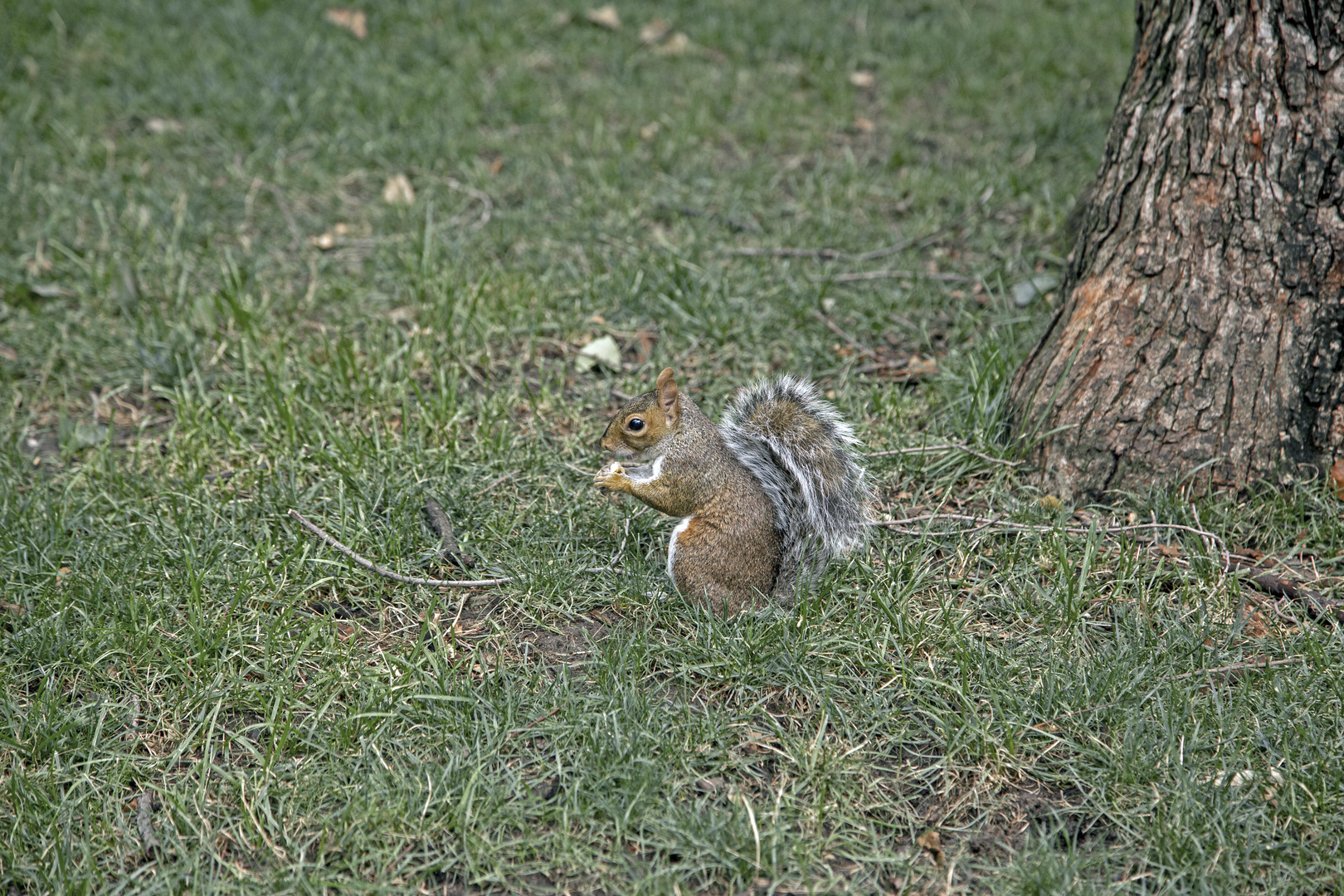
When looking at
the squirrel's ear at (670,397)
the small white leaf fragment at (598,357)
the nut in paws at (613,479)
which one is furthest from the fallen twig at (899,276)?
the nut in paws at (613,479)

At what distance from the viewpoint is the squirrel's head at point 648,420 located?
2.54 meters

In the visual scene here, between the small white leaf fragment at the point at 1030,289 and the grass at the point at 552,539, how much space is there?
2.1 inches

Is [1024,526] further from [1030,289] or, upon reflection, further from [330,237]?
[330,237]

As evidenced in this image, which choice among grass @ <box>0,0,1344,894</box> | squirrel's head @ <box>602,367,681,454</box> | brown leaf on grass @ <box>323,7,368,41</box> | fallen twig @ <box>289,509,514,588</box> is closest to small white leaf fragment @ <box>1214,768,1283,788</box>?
grass @ <box>0,0,1344,894</box>

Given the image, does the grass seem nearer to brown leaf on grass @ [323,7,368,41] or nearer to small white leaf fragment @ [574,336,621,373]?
small white leaf fragment @ [574,336,621,373]

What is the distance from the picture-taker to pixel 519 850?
2.03 m

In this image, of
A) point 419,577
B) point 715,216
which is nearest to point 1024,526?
point 419,577

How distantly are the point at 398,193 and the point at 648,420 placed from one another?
2393 mm

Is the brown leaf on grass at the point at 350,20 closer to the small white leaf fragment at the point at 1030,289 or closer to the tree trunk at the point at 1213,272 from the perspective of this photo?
the small white leaf fragment at the point at 1030,289

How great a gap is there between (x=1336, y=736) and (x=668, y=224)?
2973mm

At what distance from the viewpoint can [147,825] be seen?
2098mm

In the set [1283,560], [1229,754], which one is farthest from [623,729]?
[1283,560]

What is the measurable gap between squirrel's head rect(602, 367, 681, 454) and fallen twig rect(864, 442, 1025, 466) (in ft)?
2.34

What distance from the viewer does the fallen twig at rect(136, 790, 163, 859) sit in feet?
6.75
